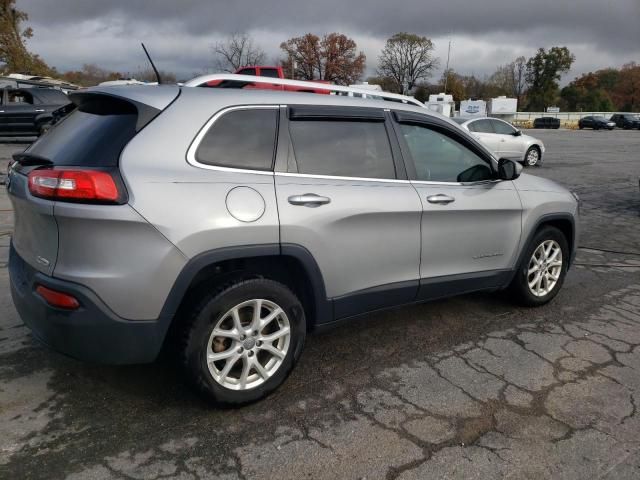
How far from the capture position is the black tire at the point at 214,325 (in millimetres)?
2693

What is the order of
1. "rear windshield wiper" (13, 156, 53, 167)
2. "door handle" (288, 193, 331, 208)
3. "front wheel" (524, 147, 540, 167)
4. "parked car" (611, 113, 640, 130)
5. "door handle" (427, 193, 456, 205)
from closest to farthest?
"rear windshield wiper" (13, 156, 53, 167) < "door handle" (288, 193, 331, 208) < "door handle" (427, 193, 456, 205) < "front wheel" (524, 147, 540, 167) < "parked car" (611, 113, 640, 130)

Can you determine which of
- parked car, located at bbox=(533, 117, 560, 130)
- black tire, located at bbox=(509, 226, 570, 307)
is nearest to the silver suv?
black tire, located at bbox=(509, 226, 570, 307)

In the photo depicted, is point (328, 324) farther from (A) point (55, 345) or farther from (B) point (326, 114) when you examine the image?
(A) point (55, 345)

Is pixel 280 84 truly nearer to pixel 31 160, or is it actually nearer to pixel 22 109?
pixel 31 160

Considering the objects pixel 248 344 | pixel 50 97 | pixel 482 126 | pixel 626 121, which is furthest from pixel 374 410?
pixel 626 121

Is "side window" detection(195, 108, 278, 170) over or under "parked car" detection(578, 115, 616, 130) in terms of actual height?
over

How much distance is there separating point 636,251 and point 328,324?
518 centimetres

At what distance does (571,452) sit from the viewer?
2.62 m

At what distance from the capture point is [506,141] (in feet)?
54.4

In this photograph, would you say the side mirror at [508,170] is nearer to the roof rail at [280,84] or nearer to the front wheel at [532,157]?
the roof rail at [280,84]

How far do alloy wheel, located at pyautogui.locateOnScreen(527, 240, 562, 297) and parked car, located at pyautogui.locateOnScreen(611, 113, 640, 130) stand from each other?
61108 millimetres

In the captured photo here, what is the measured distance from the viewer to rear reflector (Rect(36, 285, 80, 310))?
98.3 inches

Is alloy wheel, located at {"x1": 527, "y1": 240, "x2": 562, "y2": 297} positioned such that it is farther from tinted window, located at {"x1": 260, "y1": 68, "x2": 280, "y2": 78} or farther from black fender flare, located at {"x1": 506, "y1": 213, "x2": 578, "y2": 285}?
tinted window, located at {"x1": 260, "y1": 68, "x2": 280, "y2": 78}

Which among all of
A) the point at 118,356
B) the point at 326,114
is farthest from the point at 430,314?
the point at 118,356
